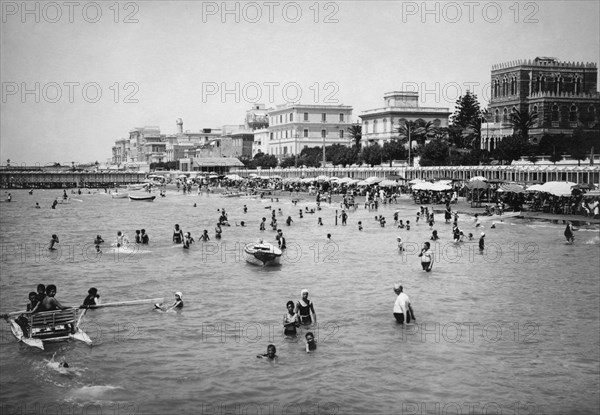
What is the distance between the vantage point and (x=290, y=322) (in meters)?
17.5

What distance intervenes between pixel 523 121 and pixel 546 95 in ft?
A: 21.5

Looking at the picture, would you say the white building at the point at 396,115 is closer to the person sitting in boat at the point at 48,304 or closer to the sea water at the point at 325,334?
the sea water at the point at 325,334

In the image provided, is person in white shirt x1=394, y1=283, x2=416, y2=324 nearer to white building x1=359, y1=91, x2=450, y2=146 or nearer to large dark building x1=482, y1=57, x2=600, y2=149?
large dark building x1=482, y1=57, x2=600, y2=149

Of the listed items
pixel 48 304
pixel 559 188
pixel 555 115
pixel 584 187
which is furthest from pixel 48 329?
A: pixel 555 115

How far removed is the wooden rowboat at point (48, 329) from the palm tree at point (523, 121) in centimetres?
6137

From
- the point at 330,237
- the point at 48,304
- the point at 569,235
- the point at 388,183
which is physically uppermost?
the point at 388,183

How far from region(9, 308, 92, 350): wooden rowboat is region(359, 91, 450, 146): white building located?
83.7 meters

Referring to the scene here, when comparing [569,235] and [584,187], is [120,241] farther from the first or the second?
[584,187]

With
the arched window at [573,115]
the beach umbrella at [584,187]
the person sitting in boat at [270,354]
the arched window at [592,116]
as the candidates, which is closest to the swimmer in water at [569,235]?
the beach umbrella at [584,187]

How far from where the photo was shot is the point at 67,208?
238 ft

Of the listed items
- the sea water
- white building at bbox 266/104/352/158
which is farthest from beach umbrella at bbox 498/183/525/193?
white building at bbox 266/104/352/158

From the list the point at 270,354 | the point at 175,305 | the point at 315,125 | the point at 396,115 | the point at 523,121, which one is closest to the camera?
the point at 270,354

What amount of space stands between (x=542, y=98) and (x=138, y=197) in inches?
1844

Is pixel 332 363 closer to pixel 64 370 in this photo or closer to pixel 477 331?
pixel 477 331
